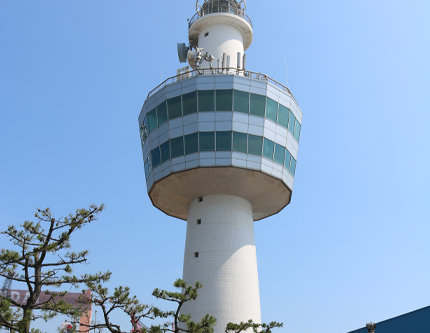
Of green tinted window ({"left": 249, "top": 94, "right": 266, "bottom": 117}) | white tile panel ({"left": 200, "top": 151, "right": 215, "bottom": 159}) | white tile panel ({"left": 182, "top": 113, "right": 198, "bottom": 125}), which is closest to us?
white tile panel ({"left": 200, "top": 151, "right": 215, "bottom": 159})

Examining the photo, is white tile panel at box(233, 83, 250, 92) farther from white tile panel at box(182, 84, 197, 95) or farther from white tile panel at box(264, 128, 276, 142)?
white tile panel at box(264, 128, 276, 142)

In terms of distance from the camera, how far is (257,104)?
3638cm

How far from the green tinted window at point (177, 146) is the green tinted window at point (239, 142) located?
3.92m

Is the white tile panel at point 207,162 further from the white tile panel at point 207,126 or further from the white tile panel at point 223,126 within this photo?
the white tile panel at point 223,126

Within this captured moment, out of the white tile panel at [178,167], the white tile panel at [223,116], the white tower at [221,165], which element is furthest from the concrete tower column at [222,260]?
the white tile panel at [223,116]

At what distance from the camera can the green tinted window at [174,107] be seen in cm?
3656

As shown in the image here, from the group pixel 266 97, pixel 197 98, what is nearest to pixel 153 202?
pixel 197 98

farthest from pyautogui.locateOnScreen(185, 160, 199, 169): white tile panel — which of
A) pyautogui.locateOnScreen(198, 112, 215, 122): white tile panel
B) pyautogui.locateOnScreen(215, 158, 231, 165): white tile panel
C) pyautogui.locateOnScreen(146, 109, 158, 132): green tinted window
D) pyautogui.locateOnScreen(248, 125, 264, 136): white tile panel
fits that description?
pyautogui.locateOnScreen(146, 109, 158, 132): green tinted window

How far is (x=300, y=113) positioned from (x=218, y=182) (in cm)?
972

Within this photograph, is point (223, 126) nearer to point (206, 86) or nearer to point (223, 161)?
point (223, 161)

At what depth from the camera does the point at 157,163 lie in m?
37.2

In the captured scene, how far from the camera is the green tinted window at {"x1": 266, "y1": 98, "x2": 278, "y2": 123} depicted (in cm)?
Answer: 3669

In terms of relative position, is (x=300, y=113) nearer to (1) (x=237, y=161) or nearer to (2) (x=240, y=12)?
(1) (x=237, y=161)

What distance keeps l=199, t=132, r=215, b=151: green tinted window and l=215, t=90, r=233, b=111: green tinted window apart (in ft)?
6.90
